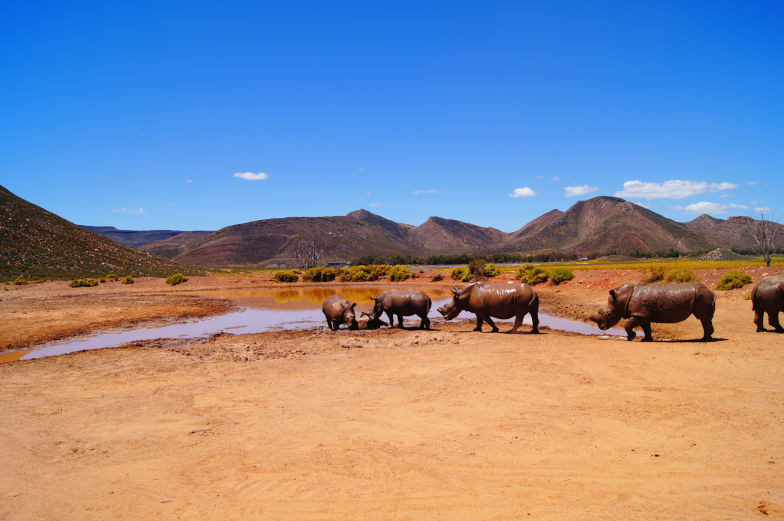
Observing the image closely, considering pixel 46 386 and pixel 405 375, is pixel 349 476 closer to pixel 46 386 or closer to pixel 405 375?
pixel 405 375

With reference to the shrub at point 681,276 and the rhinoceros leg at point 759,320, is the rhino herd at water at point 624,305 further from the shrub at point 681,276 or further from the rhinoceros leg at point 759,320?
the shrub at point 681,276

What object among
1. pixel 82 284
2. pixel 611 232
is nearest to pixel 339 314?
pixel 82 284

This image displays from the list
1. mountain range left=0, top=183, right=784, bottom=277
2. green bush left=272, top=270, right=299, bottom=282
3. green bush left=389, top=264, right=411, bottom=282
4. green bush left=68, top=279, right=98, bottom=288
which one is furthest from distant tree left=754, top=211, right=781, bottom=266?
green bush left=68, top=279, right=98, bottom=288

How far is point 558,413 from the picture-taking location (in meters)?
6.76

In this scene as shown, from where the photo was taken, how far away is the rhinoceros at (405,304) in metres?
17.2

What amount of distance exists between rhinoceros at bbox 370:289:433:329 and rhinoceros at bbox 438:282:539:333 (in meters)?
1.51

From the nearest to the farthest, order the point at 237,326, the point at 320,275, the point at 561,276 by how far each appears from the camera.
Answer: the point at 237,326 → the point at 561,276 → the point at 320,275

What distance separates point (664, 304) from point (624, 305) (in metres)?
1.12

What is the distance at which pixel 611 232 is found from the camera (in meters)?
127

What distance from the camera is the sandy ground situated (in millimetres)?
4391

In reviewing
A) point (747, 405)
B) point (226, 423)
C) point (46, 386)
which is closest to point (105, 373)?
point (46, 386)

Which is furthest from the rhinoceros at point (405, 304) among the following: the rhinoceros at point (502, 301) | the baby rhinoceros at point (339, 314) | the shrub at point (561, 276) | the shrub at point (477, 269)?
the shrub at point (477, 269)

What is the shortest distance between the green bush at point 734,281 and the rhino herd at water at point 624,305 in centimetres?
1242

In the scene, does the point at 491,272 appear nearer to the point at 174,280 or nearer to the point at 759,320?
the point at 759,320
